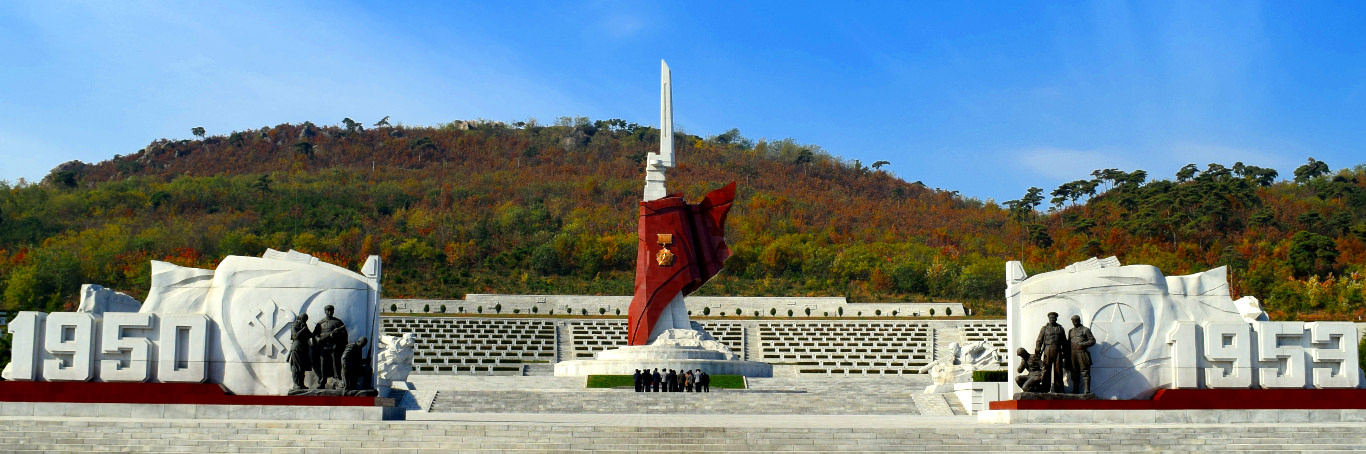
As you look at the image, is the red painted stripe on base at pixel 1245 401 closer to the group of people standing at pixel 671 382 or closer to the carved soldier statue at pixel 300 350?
the carved soldier statue at pixel 300 350

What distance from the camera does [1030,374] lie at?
15102mm

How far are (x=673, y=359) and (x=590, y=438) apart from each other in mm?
13057

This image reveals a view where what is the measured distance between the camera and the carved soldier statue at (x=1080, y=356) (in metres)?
14.9

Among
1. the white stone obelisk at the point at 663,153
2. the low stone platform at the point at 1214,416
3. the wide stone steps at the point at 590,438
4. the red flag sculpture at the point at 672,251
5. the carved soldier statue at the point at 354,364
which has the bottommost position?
the wide stone steps at the point at 590,438

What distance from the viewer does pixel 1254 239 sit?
49938 millimetres

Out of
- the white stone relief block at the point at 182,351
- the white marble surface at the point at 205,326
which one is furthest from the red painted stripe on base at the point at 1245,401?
the white stone relief block at the point at 182,351

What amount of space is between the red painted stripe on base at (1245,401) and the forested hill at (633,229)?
26.5 m

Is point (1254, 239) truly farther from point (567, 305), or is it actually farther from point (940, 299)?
point (567, 305)

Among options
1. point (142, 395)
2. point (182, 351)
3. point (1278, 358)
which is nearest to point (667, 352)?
point (182, 351)

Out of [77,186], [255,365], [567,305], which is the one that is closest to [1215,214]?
[567,305]

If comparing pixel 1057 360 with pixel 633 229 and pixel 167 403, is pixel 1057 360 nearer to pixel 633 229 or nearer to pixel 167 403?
pixel 167 403

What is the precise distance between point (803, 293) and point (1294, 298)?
1692cm

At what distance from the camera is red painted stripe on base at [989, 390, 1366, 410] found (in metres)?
15.0

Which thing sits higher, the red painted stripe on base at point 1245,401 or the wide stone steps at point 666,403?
the red painted stripe on base at point 1245,401
